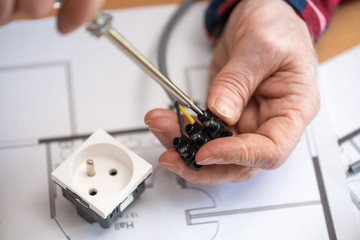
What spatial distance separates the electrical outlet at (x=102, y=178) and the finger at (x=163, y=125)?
53 millimetres

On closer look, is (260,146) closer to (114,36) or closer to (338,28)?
(114,36)

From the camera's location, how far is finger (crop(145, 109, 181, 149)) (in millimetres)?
577

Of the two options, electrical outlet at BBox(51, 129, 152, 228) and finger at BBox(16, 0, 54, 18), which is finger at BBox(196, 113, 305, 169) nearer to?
electrical outlet at BBox(51, 129, 152, 228)

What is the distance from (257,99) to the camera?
649 mm

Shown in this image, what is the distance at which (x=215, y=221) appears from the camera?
0.58 m

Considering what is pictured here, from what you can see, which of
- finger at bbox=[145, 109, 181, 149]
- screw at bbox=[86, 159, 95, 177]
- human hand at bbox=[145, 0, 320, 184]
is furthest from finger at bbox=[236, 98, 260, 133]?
screw at bbox=[86, 159, 95, 177]

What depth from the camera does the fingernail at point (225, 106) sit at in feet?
1.77

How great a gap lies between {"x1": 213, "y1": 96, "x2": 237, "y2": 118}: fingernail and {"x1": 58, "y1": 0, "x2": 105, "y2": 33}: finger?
194 millimetres

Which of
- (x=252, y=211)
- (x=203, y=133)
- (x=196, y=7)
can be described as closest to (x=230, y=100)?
(x=203, y=133)

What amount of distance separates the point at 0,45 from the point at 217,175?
46 cm

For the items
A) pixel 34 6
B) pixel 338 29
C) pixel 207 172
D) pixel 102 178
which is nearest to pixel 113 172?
pixel 102 178

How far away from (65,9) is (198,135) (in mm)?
215

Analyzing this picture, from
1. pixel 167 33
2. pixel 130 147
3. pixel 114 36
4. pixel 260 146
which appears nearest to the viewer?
pixel 114 36

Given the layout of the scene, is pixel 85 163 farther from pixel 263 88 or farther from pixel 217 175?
pixel 263 88
